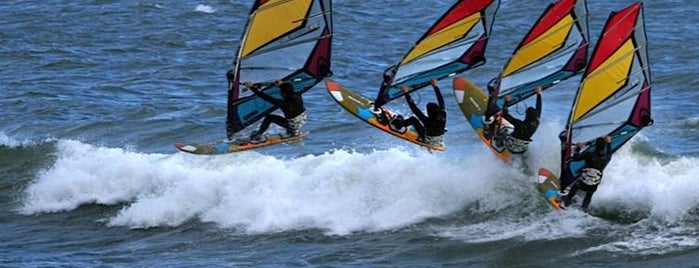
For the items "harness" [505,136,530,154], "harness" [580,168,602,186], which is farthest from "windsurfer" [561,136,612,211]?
"harness" [505,136,530,154]

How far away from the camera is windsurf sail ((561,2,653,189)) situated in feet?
62.7

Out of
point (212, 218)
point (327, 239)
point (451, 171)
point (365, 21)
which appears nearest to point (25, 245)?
point (212, 218)

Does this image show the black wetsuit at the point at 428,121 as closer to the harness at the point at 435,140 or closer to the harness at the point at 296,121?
the harness at the point at 435,140

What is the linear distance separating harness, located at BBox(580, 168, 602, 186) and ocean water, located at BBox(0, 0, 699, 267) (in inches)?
37.9

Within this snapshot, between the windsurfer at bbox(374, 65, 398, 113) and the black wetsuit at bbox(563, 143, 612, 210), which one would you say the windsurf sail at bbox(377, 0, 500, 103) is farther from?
the black wetsuit at bbox(563, 143, 612, 210)

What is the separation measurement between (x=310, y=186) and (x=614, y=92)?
621 centimetres

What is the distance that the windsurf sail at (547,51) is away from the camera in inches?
814

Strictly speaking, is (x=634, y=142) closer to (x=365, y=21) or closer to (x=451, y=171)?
(x=451, y=171)

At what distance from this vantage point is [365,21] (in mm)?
42406

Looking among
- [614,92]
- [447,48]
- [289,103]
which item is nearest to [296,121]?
[289,103]

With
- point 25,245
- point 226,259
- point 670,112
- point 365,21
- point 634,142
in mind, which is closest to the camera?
point 226,259

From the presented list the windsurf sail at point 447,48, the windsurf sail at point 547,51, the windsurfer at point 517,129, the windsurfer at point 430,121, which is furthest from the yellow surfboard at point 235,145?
the windsurf sail at point 547,51

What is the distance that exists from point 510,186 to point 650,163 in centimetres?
246

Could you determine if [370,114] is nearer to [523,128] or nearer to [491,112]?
[491,112]
